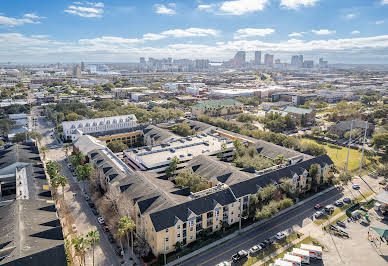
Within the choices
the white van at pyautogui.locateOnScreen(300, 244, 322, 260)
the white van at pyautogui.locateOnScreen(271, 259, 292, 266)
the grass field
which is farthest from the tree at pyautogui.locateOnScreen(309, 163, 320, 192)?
the white van at pyautogui.locateOnScreen(271, 259, 292, 266)

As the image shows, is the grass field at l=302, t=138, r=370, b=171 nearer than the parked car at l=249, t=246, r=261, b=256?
No

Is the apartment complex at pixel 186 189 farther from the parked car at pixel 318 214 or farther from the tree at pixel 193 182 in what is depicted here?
the parked car at pixel 318 214

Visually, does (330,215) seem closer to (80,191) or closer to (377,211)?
(377,211)

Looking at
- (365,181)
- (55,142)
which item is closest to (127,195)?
(365,181)

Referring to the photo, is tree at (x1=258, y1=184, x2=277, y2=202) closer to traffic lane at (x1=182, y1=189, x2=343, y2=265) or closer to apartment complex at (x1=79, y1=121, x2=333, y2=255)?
apartment complex at (x1=79, y1=121, x2=333, y2=255)

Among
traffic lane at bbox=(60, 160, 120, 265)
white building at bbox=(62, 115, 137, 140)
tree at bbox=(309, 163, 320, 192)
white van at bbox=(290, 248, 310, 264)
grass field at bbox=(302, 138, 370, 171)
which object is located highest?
white building at bbox=(62, 115, 137, 140)
